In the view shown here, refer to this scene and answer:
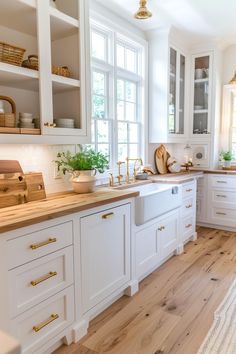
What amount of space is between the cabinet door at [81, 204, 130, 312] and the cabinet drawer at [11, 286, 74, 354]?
158 mm

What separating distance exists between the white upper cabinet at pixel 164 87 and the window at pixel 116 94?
0.17 m

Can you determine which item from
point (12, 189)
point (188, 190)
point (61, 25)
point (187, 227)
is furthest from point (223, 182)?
point (12, 189)

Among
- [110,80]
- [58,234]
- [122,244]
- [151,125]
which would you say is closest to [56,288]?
[58,234]

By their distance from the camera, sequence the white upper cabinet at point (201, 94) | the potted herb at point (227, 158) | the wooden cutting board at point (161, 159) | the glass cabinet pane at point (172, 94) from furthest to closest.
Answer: the potted herb at point (227, 158)
the white upper cabinet at point (201, 94)
the wooden cutting board at point (161, 159)
the glass cabinet pane at point (172, 94)

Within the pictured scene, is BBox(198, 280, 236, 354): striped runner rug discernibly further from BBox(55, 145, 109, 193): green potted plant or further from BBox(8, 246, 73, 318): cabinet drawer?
BBox(55, 145, 109, 193): green potted plant

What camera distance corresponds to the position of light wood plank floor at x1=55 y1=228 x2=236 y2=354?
184 centimetres

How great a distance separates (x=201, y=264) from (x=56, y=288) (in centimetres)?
191

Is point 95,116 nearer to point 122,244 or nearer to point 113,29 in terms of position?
point 113,29

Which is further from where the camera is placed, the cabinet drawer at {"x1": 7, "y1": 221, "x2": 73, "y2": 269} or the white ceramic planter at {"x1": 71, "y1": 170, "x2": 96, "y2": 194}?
the white ceramic planter at {"x1": 71, "y1": 170, "x2": 96, "y2": 194}

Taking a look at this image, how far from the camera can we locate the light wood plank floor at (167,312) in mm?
1836

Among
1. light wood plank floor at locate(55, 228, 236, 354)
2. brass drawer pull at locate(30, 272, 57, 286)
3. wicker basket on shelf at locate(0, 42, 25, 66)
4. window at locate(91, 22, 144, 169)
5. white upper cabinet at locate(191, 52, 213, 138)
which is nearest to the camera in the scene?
brass drawer pull at locate(30, 272, 57, 286)

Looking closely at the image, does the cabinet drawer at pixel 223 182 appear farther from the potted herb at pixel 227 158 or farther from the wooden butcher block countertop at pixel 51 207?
the wooden butcher block countertop at pixel 51 207

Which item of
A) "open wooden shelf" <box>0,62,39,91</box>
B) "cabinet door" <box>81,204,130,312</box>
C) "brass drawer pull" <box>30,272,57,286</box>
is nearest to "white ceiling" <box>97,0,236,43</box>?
"open wooden shelf" <box>0,62,39,91</box>

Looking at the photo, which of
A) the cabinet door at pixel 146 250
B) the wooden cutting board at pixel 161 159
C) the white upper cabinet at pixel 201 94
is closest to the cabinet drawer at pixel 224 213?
the wooden cutting board at pixel 161 159
